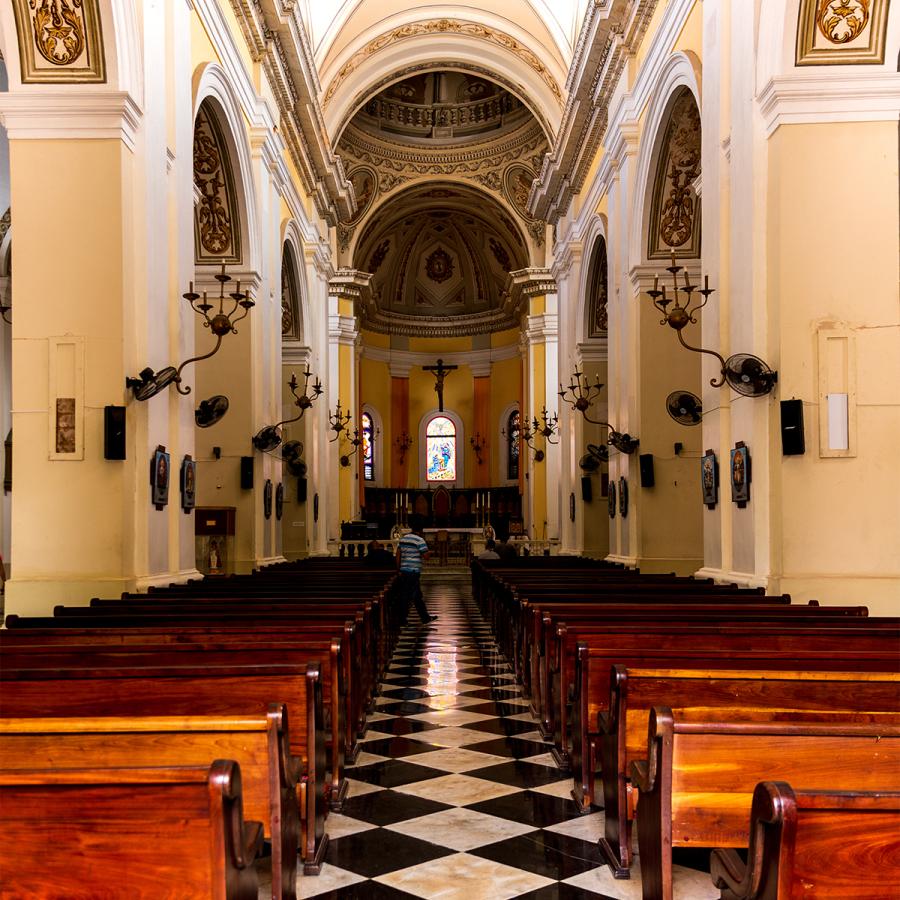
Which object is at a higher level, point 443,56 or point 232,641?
point 443,56

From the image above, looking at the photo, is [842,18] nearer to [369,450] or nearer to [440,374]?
[440,374]

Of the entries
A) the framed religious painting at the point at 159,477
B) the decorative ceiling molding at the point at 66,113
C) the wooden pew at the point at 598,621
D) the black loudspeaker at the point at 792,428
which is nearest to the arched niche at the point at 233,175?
the decorative ceiling molding at the point at 66,113

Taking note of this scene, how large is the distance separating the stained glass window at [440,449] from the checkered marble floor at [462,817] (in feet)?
83.3

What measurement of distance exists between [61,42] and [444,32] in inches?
623

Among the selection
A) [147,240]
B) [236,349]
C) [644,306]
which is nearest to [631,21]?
[644,306]

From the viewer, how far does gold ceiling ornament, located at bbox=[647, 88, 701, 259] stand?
11656 millimetres

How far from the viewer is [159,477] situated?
811cm

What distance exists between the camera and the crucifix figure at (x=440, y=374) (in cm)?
3164

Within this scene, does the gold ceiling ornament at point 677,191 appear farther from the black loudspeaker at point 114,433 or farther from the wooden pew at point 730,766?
the wooden pew at point 730,766

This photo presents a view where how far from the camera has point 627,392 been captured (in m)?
12.9

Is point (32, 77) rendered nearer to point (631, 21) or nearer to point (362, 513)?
point (631, 21)

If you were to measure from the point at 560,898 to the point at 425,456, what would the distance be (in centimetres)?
2983

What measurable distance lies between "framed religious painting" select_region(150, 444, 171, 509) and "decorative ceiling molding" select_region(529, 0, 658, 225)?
775 centimetres

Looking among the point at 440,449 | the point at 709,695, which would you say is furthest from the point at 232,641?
the point at 440,449
